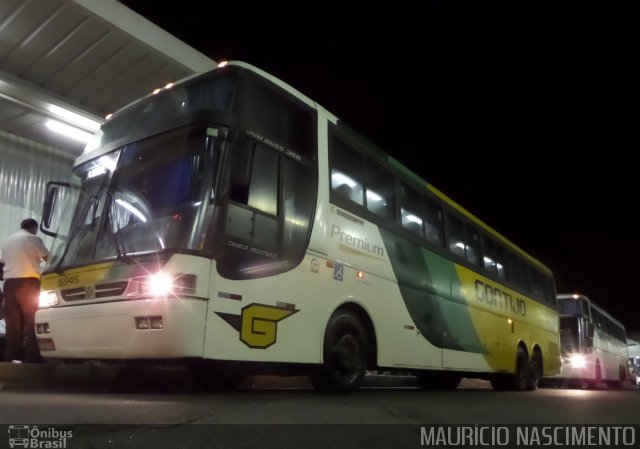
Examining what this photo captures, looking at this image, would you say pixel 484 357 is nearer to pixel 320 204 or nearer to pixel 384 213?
pixel 384 213

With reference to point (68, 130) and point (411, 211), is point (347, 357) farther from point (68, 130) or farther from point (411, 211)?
point (68, 130)

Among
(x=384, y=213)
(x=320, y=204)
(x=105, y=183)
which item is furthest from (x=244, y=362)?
(x=384, y=213)

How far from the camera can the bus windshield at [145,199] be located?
5.12 metres

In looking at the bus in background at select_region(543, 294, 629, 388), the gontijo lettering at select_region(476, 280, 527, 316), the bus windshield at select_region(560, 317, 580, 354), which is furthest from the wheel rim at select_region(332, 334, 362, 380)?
the bus windshield at select_region(560, 317, 580, 354)

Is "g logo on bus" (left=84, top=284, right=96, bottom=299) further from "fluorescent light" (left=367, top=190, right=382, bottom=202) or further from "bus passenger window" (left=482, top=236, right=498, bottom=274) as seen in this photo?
"bus passenger window" (left=482, top=236, right=498, bottom=274)

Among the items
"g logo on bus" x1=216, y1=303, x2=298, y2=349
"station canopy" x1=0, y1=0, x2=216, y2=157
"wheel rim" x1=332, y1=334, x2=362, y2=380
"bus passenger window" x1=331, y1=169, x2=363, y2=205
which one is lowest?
"wheel rim" x1=332, y1=334, x2=362, y2=380

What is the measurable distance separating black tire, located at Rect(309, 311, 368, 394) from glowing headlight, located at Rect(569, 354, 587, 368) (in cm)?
1554

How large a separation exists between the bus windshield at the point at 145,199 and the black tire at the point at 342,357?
214 cm

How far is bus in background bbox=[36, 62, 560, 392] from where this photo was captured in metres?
4.97

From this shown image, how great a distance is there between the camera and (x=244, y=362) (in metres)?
5.15

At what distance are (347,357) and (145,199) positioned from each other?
9.78 feet

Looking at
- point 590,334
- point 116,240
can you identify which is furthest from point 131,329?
point 590,334

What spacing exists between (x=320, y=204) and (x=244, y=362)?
205 centimetres

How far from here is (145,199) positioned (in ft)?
18.4
